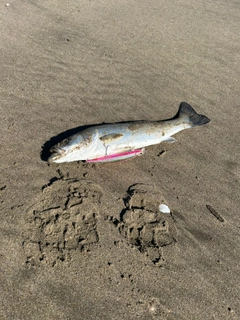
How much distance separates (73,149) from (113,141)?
2.42ft

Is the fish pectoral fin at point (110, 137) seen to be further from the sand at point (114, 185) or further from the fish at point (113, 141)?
the sand at point (114, 185)

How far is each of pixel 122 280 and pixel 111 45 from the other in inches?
243

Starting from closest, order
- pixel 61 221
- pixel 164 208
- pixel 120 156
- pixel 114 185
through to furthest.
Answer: pixel 61 221 < pixel 164 208 < pixel 114 185 < pixel 120 156

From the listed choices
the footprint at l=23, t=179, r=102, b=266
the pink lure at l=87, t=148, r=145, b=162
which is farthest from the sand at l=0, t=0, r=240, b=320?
the pink lure at l=87, t=148, r=145, b=162

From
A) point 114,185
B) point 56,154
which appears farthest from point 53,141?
point 114,185

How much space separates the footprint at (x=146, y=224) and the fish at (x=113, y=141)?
797mm

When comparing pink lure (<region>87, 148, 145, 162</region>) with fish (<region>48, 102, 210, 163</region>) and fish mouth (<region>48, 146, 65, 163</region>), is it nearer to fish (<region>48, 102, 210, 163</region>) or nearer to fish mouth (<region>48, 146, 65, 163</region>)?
fish (<region>48, 102, 210, 163</region>)

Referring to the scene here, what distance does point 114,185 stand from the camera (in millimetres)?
4500

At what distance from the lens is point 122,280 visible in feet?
11.8

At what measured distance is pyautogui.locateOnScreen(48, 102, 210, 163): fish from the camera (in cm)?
450

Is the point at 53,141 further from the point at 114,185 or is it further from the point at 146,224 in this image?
the point at 146,224

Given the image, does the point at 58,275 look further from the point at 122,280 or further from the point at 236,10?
the point at 236,10

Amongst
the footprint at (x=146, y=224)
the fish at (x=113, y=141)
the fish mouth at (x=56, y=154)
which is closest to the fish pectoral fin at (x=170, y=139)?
the fish at (x=113, y=141)

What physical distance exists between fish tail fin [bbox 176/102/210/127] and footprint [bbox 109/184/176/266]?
80.5 inches
